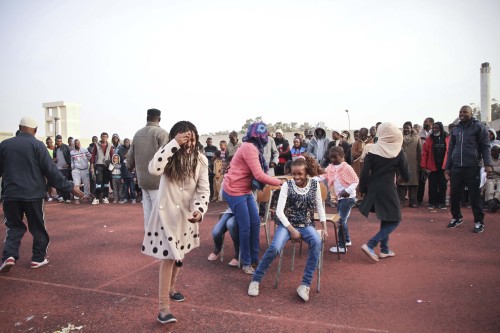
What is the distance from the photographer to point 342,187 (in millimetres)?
6395

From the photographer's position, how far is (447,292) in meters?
4.55

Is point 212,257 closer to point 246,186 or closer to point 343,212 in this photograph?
point 246,186

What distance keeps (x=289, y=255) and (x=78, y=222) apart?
19.5 ft

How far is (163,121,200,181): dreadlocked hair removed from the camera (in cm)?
373

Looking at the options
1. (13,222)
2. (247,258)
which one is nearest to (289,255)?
(247,258)

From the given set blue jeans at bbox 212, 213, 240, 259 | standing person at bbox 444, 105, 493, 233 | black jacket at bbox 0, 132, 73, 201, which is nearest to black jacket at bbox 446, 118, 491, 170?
standing person at bbox 444, 105, 493, 233

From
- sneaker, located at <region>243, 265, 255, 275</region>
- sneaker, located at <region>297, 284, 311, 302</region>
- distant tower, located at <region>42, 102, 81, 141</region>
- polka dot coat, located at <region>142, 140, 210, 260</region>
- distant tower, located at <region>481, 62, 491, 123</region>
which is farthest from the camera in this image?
distant tower, located at <region>42, 102, 81, 141</region>

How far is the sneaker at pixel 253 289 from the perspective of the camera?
454cm

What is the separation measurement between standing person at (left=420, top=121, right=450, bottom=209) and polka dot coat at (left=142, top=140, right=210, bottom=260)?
830 centimetres

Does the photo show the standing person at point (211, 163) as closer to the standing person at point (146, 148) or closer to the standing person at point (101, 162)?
the standing person at point (101, 162)

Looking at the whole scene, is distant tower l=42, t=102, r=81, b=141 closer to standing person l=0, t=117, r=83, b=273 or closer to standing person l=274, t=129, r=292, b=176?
standing person l=274, t=129, r=292, b=176

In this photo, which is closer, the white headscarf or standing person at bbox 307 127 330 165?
the white headscarf

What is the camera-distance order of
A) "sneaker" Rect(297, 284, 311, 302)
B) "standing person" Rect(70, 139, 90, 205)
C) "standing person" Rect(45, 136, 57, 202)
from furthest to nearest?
"standing person" Rect(45, 136, 57, 202) < "standing person" Rect(70, 139, 90, 205) < "sneaker" Rect(297, 284, 311, 302)

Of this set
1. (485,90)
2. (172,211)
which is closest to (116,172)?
(172,211)
